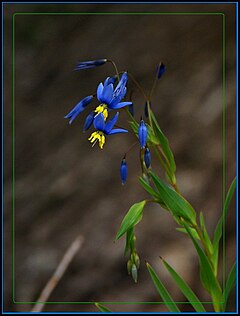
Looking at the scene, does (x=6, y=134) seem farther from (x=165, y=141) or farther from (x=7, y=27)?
(x=165, y=141)

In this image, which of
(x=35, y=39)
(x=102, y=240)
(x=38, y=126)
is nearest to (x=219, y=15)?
(x=35, y=39)

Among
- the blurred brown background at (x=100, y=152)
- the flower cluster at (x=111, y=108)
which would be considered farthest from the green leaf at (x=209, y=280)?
the blurred brown background at (x=100, y=152)

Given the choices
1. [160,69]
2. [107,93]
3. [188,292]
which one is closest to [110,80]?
[107,93]

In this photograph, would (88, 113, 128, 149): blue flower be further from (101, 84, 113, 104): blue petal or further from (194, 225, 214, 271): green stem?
(194, 225, 214, 271): green stem

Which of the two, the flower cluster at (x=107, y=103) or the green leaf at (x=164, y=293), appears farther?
the green leaf at (x=164, y=293)

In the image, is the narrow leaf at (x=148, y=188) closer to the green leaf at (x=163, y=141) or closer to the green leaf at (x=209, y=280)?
the green leaf at (x=163, y=141)

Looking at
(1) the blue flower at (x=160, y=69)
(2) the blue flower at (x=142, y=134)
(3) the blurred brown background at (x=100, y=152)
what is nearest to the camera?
(2) the blue flower at (x=142, y=134)
